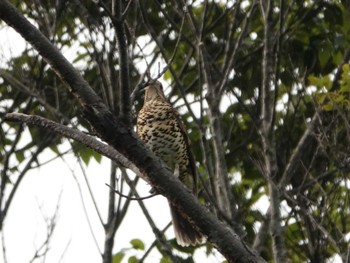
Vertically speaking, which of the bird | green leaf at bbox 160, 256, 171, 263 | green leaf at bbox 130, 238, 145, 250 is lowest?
green leaf at bbox 160, 256, 171, 263

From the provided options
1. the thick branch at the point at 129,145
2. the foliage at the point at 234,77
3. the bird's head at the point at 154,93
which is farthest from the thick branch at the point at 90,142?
the bird's head at the point at 154,93

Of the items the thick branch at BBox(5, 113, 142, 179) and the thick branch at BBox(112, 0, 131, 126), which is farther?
the thick branch at BBox(5, 113, 142, 179)

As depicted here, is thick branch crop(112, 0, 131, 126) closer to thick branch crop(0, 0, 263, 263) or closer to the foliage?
thick branch crop(0, 0, 263, 263)

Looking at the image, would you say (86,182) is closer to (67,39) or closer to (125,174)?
(125,174)

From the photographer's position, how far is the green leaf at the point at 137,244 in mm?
5590

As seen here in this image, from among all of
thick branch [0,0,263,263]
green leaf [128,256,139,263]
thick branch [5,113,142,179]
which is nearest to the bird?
green leaf [128,256,139,263]

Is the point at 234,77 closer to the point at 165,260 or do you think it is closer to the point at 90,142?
the point at 165,260

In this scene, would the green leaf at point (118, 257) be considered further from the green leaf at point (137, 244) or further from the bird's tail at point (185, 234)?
the bird's tail at point (185, 234)

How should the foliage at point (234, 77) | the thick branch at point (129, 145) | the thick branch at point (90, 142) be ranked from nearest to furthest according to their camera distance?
the thick branch at point (129, 145) < the thick branch at point (90, 142) < the foliage at point (234, 77)

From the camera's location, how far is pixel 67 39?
6.05 metres

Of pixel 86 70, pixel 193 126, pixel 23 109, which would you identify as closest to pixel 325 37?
pixel 193 126

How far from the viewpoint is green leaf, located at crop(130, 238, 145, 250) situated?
18.3 feet

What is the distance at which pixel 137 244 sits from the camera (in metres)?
5.59

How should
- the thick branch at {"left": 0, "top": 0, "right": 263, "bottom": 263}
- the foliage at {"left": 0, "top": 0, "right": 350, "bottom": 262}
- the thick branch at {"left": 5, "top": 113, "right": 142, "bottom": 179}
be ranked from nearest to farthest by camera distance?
the thick branch at {"left": 0, "top": 0, "right": 263, "bottom": 263}, the thick branch at {"left": 5, "top": 113, "right": 142, "bottom": 179}, the foliage at {"left": 0, "top": 0, "right": 350, "bottom": 262}
